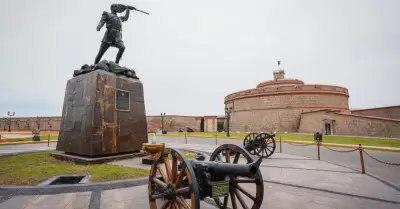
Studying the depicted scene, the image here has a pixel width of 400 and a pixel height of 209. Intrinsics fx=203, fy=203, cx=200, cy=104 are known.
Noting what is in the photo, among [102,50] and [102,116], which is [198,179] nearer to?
[102,116]

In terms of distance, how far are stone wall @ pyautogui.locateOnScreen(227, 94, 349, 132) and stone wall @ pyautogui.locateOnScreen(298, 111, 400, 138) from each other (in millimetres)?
2245

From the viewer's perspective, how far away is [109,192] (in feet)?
12.2

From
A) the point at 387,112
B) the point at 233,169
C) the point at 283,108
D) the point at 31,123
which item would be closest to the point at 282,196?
the point at 233,169

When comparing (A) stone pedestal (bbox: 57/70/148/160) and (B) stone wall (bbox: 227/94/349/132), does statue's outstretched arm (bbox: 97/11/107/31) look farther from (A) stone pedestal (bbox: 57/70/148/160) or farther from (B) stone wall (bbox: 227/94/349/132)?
(B) stone wall (bbox: 227/94/349/132)

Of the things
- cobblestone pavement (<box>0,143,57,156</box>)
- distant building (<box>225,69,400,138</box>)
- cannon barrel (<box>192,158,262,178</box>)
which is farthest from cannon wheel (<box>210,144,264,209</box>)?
distant building (<box>225,69,400,138</box>)

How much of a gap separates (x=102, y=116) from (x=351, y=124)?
24.3 m

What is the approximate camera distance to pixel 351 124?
21.4 meters

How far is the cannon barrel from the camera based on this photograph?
2.17 metres

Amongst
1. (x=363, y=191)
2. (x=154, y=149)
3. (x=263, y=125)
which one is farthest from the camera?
(x=263, y=125)

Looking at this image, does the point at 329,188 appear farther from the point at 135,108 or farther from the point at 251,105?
the point at 251,105

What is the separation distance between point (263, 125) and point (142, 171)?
2670 cm

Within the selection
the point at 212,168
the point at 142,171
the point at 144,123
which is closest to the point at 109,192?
the point at 142,171

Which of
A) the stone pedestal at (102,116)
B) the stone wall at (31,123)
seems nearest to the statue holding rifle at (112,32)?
the stone pedestal at (102,116)

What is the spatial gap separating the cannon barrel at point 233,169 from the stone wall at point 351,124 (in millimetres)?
23905
